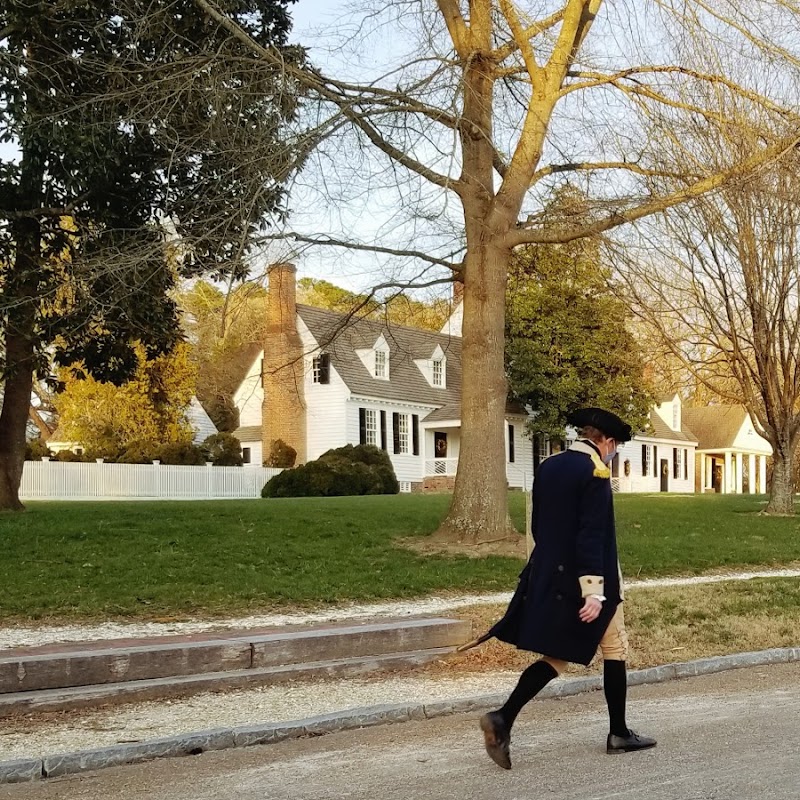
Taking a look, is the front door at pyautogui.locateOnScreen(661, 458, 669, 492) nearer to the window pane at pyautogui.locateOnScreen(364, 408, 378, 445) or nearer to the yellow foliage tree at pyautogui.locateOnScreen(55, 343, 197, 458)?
the window pane at pyautogui.locateOnScreen(364, 408, 378, 445)

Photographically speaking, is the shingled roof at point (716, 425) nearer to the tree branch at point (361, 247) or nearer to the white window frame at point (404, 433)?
Answer: the white window frame at point (404, 433)

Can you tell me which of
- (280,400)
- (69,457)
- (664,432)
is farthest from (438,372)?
(664,432)

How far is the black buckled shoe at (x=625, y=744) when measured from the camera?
6.11 m

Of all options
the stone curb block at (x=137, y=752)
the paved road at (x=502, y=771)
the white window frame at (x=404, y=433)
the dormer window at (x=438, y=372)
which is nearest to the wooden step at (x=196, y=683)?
the stone curb block at (x=137, y=752)

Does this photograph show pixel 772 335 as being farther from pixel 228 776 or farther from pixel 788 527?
pixel 228 776

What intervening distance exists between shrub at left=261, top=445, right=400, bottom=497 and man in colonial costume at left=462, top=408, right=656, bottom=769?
29876 mm

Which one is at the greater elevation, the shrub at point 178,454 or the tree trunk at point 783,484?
the shrub at point 178,454

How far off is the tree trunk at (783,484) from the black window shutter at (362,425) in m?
20.9

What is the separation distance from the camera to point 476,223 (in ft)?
55.5

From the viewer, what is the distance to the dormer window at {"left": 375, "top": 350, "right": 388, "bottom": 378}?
4731cm

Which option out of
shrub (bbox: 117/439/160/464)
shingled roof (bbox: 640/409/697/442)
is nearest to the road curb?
shrub (bbox: 117/439/160/464)

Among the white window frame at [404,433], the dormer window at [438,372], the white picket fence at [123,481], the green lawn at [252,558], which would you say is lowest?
the green lawn at [252,558]

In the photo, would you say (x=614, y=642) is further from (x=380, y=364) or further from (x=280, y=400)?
(x=380, y=364)

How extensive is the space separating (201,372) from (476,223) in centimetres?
4444
